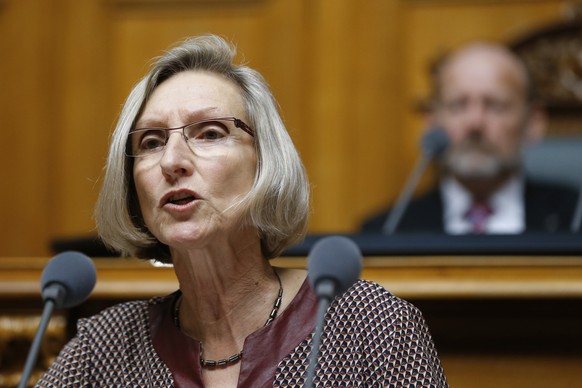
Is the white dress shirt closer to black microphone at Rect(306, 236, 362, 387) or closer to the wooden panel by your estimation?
the wooden panel

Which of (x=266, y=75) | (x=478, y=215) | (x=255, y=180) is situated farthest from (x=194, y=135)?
(x=266, y=75)

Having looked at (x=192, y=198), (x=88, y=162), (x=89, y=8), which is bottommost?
(x=88, y=162)

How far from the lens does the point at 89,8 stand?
4.18m

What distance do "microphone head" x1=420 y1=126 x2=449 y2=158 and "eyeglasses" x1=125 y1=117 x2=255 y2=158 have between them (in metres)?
1.79

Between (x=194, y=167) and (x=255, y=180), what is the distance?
0.12m

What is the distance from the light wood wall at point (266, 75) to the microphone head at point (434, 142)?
336mm

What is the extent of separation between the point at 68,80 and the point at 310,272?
289 centimetres

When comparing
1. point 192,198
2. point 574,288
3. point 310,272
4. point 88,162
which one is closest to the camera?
point 310,272

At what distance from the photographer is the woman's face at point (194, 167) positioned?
1761 mm

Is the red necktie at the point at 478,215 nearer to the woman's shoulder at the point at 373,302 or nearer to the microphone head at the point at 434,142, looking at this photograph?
the microphone head at the point at 434,142

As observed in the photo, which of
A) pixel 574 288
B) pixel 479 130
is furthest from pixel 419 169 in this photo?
pixel 574 288

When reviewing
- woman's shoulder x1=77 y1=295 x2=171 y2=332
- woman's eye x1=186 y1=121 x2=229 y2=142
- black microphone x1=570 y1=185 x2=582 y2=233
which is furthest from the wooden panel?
woman's eye x1=186 y1=121 x2=229 y2=142

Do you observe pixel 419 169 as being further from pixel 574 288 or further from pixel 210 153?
pixel 210 153

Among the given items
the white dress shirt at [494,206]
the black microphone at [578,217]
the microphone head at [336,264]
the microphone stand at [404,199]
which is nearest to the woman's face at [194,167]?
the microphone head at [336,264]
